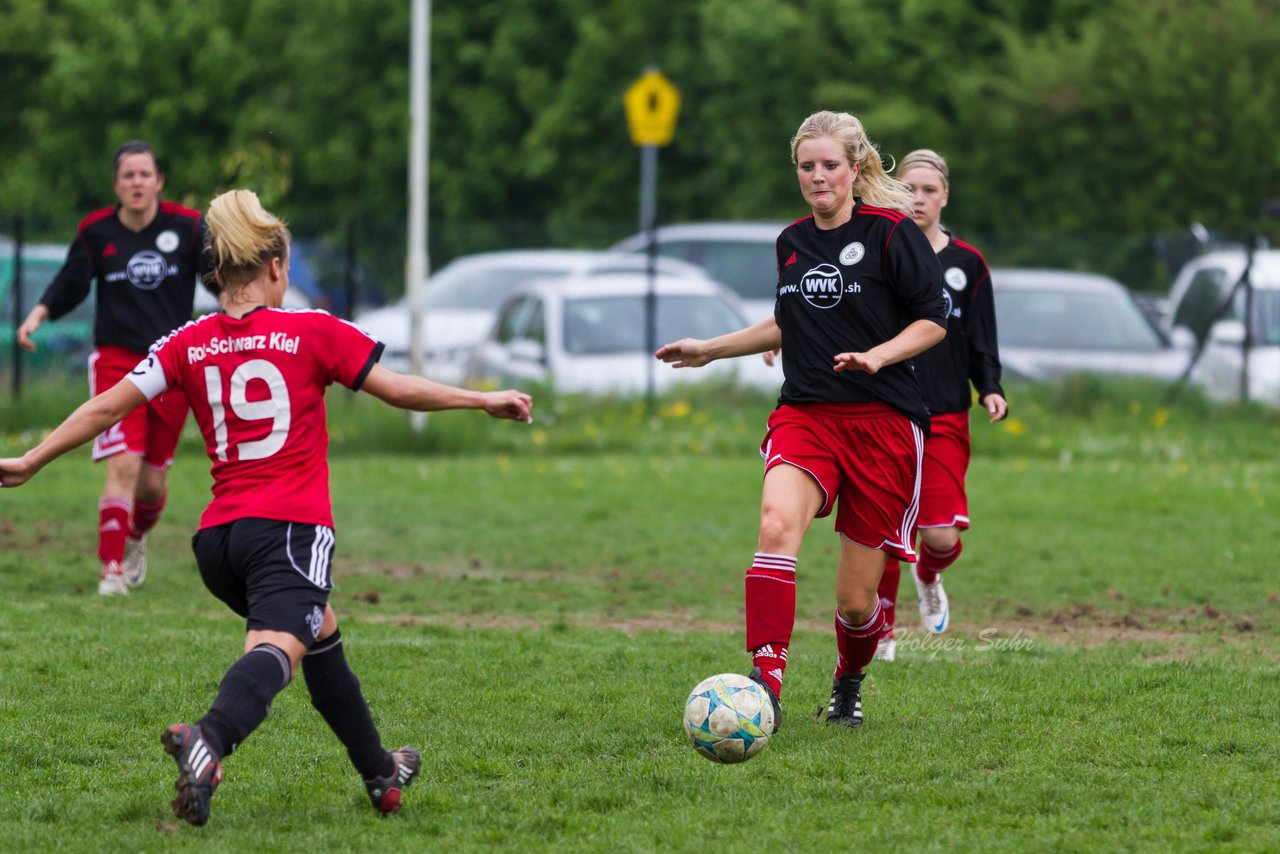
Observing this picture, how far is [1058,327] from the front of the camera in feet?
59.9

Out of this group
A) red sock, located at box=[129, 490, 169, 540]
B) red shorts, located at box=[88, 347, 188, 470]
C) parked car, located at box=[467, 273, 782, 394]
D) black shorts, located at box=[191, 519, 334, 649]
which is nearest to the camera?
black shorts, located at box=[191, 519, 334, 649]

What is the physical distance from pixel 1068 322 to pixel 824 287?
1279cm

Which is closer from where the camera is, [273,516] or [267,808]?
[273,516]

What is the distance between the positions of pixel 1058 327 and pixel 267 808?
14.3 metres

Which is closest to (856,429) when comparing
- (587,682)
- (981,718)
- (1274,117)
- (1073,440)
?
(981,718)

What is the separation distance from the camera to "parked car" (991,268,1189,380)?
1788 cm

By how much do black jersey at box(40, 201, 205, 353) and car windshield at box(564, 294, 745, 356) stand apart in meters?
8.60

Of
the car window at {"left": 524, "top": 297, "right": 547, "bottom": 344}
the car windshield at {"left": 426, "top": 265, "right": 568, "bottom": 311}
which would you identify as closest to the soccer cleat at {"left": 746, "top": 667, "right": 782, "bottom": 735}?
the car window at {"left": 524, "top": 297, "right": 547, "bottom": 344}

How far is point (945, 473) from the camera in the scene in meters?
7.57

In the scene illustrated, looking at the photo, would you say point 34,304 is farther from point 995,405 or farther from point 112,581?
point 995,405

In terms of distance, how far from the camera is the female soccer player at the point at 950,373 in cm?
747

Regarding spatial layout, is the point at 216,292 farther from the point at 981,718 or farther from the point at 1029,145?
the point at 1029,145

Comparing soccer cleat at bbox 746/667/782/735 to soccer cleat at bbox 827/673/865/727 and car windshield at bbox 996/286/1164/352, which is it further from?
car windshield at bbox 996/286/1164/352

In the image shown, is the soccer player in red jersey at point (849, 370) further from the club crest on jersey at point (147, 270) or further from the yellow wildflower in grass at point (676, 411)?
the yellow wildflower in grass at point (676, 411)
